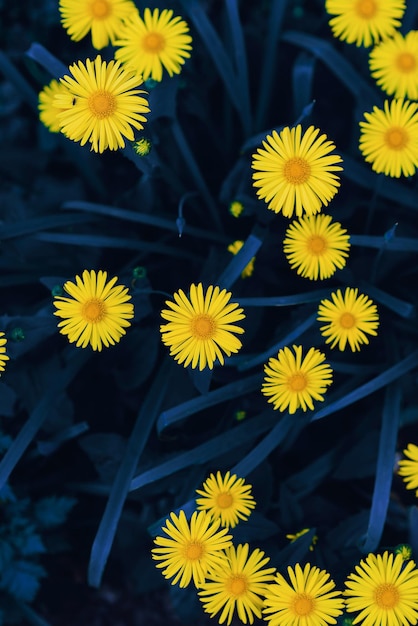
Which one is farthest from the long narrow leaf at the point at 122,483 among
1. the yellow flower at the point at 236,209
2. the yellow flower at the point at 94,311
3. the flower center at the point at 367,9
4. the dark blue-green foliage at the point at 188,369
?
the flower center at the point at 367,9

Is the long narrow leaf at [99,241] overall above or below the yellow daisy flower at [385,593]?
above

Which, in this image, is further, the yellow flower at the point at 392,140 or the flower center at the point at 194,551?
the yellow flower at the point at 392,140

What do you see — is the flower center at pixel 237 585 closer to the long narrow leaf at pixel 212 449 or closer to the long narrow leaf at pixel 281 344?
the long narrow leaf at pixel 212 449

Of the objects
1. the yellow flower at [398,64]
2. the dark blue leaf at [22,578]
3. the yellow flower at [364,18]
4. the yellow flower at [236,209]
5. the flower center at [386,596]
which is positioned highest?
the yellow flower at [364,18]

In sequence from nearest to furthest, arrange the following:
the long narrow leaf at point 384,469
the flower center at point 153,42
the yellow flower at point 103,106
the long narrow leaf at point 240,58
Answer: the yellow flower at point 103,106 → the long narrow leaf at point 384,469 → the flower center at point 153,42 → the long narrow leaf at point 240,58

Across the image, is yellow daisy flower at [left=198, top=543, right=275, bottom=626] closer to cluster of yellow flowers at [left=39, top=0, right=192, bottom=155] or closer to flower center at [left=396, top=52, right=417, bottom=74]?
cluster of yellow flowers at [left=39, top=0, right=192, bottom=155]

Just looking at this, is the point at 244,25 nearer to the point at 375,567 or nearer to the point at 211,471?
the point at 211,471

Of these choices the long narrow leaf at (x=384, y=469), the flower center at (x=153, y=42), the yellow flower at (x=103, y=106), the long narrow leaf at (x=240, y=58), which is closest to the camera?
the yellow flower at (x=103, y=106)
